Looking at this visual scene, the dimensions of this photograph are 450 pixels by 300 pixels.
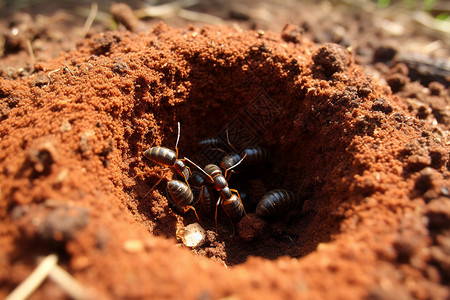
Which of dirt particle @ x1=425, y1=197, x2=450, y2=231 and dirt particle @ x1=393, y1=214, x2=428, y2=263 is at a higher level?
dirt particle @ x1=425, y1=197, x2=450, y2=231

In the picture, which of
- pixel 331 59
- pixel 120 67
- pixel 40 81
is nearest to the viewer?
pixel 120 67

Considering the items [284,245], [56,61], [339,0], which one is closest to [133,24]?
[56,61]

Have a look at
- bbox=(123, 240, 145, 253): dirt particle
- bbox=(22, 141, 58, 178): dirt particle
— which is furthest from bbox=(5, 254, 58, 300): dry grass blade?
bbox=(22, 141, 58, 178): dirt particle

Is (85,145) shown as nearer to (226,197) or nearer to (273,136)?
(226,197)

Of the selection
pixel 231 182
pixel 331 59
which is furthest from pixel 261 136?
pixel 331 59

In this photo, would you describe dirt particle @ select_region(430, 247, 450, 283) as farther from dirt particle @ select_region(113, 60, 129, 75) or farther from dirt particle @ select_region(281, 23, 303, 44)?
dirt particle @ select_region(113, 60, 129, 75)

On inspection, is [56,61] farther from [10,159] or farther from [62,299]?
[62,299]
